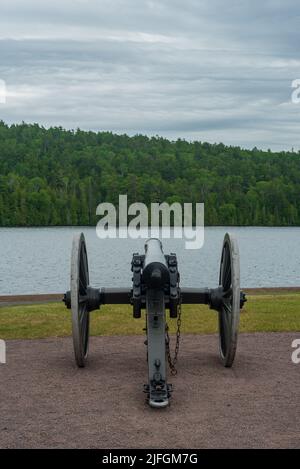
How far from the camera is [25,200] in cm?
12938

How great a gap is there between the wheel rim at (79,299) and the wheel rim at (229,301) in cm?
197

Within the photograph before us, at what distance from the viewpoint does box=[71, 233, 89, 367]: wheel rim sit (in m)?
9.52

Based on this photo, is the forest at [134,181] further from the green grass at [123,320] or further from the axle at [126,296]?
the axle at [126,296]

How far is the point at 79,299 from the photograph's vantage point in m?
10.4

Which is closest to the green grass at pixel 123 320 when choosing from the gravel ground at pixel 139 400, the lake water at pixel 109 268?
the gravel ground at pixel 139 400

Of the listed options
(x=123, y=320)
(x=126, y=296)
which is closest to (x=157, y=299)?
(x=126, y=296)

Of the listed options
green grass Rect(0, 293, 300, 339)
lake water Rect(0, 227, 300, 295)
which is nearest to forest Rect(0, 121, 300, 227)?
lake water Rect(0, 227, 300, 295)

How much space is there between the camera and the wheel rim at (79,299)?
9.52 metres

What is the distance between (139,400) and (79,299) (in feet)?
7.07

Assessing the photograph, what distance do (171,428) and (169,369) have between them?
276cm

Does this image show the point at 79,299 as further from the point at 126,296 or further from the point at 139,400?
the point at 139,400

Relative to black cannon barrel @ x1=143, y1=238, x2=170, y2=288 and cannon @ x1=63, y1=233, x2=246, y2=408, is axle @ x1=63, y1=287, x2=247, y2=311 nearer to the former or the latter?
cannon @ x1=63, y1=233, x2=246, y2=408

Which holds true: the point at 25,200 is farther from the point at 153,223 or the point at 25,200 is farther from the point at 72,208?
the point at 153,223
